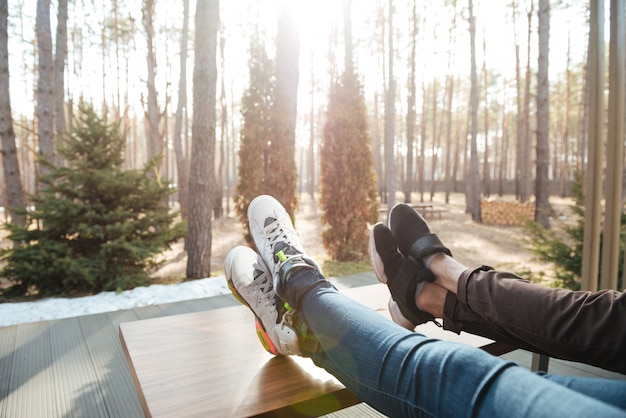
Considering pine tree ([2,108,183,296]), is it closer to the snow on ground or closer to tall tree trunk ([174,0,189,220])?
the snow on ground

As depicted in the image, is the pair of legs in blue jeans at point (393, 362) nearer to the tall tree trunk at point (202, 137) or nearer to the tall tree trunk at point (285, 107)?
the tall tree trunk at point (202, 137)

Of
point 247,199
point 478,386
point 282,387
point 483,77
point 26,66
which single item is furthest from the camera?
point 483,77

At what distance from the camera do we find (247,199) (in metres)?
5.26

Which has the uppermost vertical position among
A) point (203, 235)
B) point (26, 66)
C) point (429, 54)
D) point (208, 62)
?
point (429, 54)

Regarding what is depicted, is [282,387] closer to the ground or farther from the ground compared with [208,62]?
closer to the ground

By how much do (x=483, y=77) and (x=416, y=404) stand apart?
2099 cm

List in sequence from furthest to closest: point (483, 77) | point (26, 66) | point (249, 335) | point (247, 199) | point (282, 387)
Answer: point (483, 77) → point (26, 66) → point (247, 199) → point (249, 335) → point (282, 387)

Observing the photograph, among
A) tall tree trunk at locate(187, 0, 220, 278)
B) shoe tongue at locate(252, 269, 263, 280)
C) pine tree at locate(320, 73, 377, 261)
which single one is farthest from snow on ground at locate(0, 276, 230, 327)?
pine tree at locate(320, 73, 377, 261)

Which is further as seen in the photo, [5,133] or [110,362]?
[5,133]

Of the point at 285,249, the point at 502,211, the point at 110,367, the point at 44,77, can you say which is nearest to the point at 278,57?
the point at 44,77

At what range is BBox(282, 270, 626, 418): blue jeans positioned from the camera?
0.54 m

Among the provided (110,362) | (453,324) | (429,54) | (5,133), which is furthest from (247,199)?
(429,54)

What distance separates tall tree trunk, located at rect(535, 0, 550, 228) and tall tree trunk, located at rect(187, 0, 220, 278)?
258 inches

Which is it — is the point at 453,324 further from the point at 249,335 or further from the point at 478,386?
the point at 249,335
